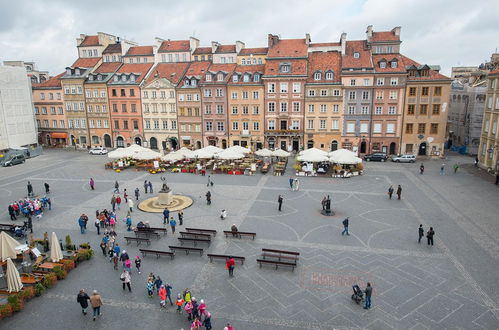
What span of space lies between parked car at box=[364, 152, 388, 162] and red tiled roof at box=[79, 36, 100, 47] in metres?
55.8

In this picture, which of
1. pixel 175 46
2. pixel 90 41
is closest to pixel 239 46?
pixel 175 46

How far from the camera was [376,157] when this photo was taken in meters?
54.9

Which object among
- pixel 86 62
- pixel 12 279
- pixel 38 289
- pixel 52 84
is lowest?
pixel 38 289

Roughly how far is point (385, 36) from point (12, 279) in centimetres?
6154

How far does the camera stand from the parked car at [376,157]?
54.8 m

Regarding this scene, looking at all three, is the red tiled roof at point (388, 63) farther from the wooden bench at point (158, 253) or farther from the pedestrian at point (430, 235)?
the wooden bench at point (158, 253)

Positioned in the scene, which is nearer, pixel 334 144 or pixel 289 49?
pixel 334 144

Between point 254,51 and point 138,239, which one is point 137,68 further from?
point 138,239

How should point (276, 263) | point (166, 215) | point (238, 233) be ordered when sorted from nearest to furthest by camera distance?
point (276, 263) → point (238, 233) → point (166, 215)

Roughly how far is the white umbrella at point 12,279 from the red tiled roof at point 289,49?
51.5 m

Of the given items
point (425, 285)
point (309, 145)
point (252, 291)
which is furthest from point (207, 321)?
point (309, 145)

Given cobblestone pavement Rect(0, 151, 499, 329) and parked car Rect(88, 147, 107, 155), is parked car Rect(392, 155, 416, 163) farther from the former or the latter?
A: parked car Rect(88, 147, 107, 155)

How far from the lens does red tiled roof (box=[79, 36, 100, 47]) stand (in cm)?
7094

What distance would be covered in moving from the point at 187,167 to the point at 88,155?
24.1 meters
